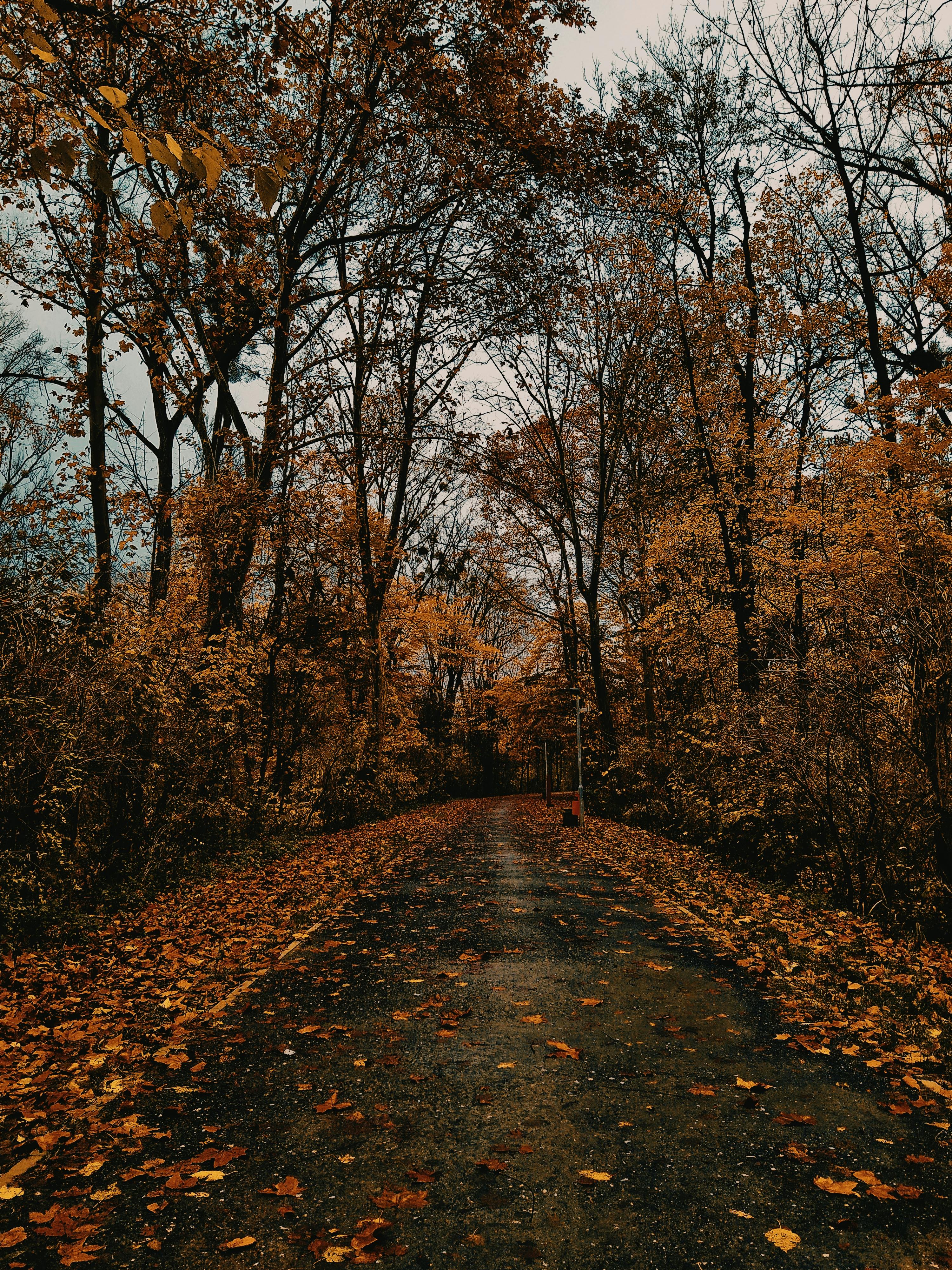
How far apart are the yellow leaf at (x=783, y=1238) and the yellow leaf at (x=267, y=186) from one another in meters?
4.00

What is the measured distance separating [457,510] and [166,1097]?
34.3m

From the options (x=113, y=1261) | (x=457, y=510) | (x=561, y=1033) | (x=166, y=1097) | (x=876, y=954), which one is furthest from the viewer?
(x=457, y=510)

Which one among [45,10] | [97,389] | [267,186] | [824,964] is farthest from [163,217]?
[97,389]

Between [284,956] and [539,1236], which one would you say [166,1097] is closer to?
[539,1236]

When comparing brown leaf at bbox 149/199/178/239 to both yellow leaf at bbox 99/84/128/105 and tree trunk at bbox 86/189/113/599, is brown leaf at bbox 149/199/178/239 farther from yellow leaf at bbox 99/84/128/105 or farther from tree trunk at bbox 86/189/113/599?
tree trunk at bbox 86/189/113/599

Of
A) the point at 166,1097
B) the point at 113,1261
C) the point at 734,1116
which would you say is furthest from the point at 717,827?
the point at 113,1261

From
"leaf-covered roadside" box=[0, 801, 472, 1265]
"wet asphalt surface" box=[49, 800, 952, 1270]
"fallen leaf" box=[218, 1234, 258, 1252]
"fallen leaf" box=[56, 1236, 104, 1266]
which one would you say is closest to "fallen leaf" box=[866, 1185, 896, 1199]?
"wet asphalt surface" box=[49, 800, 952, 1270]

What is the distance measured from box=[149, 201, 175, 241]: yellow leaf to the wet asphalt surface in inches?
138

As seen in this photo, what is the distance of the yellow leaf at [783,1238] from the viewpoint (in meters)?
2.71

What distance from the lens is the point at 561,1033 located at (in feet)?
15.6

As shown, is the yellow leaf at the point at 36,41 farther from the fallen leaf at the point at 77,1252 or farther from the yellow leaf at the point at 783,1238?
the yellow leaf at the point at 783,1238

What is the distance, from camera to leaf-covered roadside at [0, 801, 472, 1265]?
128 inches

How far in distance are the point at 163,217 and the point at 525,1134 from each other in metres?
4.03

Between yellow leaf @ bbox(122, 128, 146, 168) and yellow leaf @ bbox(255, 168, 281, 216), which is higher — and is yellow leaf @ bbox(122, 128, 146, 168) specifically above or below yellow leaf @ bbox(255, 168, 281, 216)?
below
